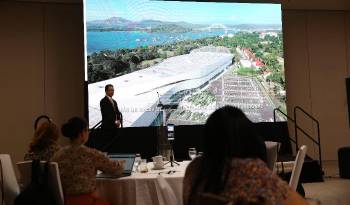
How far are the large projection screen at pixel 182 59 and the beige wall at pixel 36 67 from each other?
2.65 feet

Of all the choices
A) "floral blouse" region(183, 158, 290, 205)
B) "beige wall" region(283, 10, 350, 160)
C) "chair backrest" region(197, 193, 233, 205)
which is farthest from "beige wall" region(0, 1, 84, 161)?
"floral blouse" region(183, 158, 290, 205)

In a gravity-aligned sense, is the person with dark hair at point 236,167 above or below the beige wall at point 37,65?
below

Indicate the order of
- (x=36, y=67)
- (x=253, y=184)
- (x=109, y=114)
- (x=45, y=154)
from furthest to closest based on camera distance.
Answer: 1. (x=36, y=67)
2. (x=109, y=114)
3. (x=45, y=154)
4. (x=253, y=184)

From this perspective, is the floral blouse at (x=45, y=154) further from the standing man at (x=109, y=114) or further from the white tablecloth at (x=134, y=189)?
the standing man at (x=109, y=114)

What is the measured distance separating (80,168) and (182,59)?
15.0 ft

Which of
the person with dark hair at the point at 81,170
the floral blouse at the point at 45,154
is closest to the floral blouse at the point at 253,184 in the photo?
the person with dark hair at the point at 81,170

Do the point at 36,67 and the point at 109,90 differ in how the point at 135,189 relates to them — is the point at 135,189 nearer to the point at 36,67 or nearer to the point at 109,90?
the point at 109,90

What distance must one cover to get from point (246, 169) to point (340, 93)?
7.55 meters

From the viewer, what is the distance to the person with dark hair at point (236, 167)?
52.0 inches

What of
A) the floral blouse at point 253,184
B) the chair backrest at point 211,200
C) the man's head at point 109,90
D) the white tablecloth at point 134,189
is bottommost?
the white tablecloth at point 134,189

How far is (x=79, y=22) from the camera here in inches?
280

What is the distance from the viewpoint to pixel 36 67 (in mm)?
6977

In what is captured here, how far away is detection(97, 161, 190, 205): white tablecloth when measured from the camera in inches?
103

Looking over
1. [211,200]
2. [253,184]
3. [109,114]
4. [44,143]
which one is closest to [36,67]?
[109,114]
